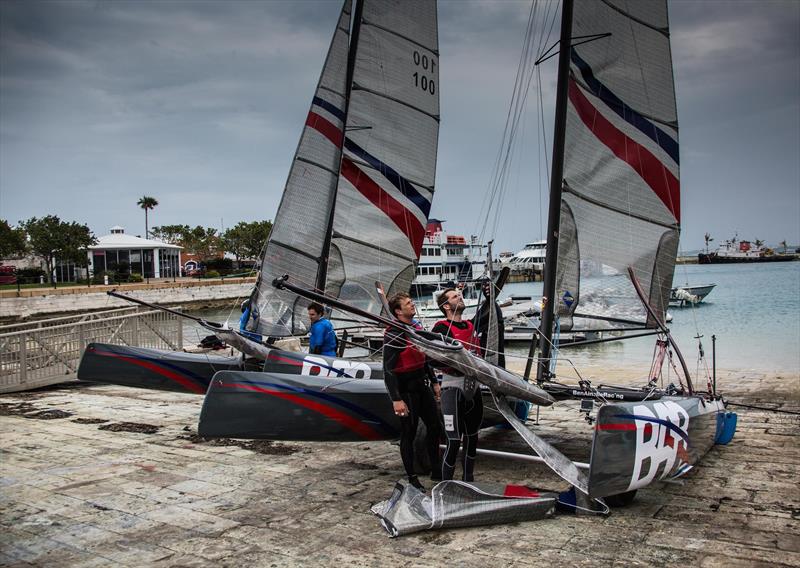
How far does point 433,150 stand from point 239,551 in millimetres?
9574

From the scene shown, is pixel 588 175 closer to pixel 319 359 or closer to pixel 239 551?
pixel 319 359

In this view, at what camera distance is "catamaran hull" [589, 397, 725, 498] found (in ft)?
16.4

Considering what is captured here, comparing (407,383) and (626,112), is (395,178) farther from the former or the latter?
(407,383)

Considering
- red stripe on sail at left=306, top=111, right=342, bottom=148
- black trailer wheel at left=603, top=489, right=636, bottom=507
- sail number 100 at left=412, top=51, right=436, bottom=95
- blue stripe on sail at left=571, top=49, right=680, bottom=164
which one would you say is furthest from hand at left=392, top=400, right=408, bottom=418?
sail number 100 at left=412, top=51, right=436, bottom=95

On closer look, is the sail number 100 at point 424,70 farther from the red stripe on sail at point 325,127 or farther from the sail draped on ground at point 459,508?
the sail draped on ground at point 459,508

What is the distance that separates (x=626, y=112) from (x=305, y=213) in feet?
19.0

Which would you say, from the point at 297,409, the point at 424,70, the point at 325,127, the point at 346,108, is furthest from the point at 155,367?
the point at 424,70

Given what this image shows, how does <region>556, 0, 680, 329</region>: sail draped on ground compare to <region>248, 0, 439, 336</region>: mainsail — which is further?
<region>248, 0, 439, 336</region>: mainsail

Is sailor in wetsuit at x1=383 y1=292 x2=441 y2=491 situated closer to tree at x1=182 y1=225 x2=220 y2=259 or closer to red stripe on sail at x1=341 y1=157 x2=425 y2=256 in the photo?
red stripe on sail at x1=341 y1=157 x2=425 y2=256

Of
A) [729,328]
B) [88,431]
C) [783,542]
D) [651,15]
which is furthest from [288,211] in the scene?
[729,328]

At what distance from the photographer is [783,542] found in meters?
4.61

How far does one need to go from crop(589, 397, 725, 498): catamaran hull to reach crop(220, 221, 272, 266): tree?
81686mm

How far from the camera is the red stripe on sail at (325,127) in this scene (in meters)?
11.8

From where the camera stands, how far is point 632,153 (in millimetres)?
7969
